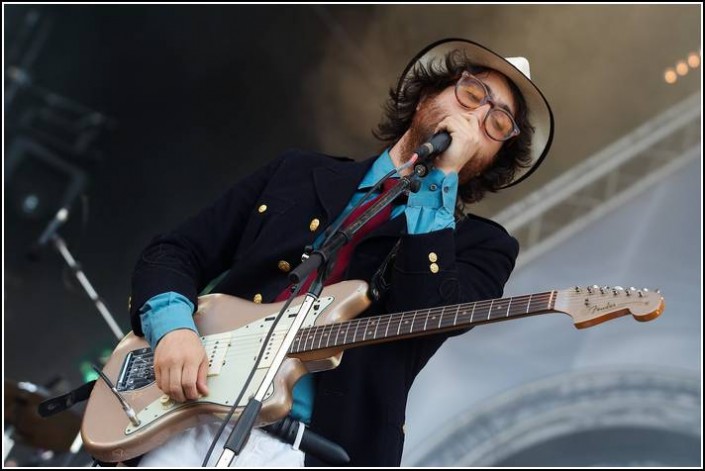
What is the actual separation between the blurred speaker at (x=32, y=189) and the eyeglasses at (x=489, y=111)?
303 centimetres

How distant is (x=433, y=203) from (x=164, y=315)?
25.1 inches

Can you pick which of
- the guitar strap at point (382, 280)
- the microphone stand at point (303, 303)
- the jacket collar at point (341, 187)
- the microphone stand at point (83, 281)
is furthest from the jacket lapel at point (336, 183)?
the microphone stand at point (83, 281)

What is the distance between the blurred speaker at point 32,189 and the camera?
4.82 m

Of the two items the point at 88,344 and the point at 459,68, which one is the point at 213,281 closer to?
the point at 459,68

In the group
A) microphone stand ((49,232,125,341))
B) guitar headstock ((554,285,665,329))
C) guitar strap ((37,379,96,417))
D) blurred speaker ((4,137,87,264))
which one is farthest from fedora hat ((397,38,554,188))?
blurred speaker ((4,137,87,264))

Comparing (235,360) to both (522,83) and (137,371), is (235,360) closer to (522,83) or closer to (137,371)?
(137,371)

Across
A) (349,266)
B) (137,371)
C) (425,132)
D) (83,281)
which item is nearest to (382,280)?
(349,266)

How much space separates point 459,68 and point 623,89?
1725 mm

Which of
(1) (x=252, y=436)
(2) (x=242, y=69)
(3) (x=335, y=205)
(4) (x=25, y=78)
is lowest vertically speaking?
(1) (x=252, y=436)

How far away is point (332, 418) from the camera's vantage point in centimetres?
200

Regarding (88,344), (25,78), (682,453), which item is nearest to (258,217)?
(682,453)

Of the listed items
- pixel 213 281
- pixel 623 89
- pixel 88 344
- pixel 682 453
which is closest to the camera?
pixel 213 281

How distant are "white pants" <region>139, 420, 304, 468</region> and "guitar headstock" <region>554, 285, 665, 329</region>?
0.63m

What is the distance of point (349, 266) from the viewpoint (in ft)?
6.98
